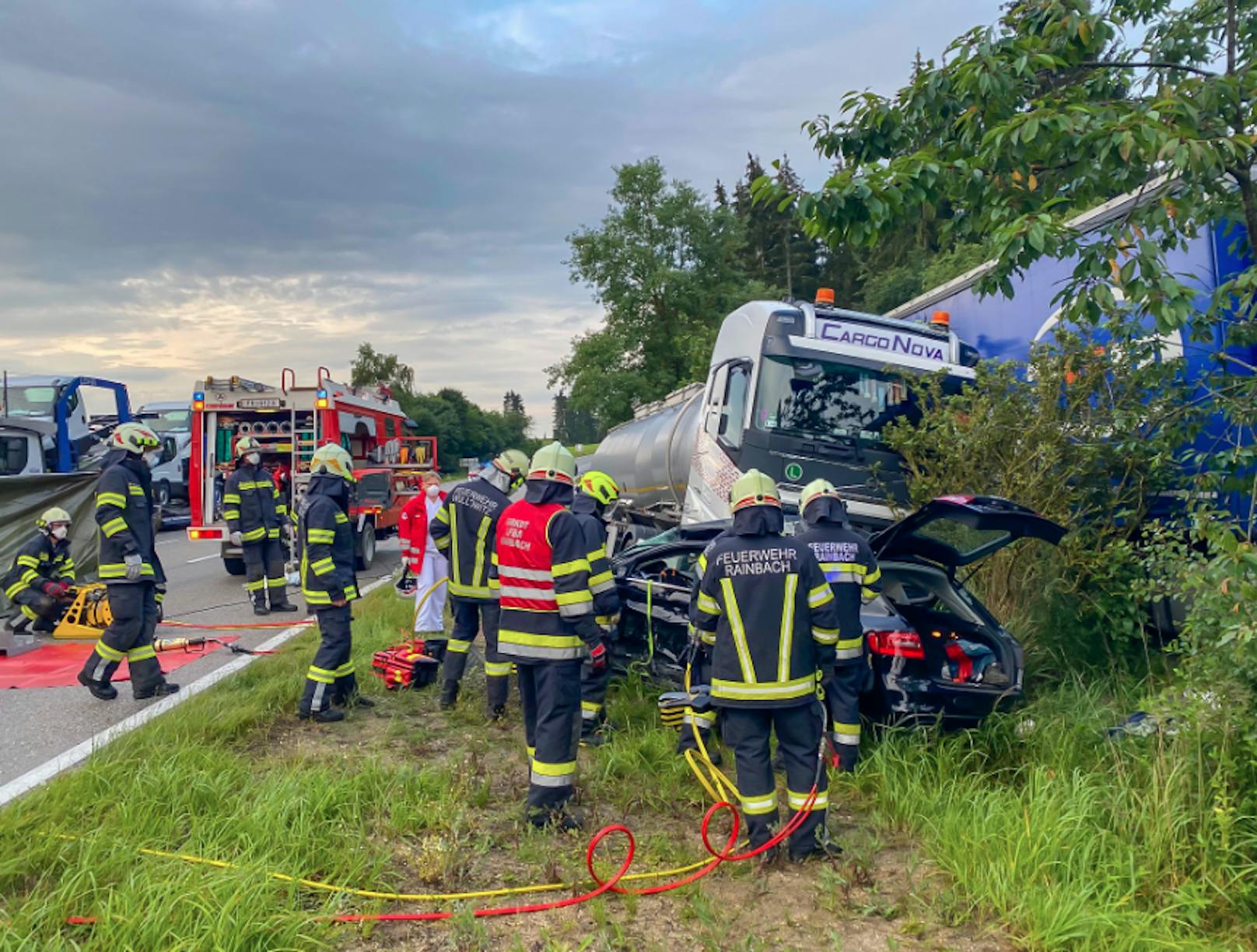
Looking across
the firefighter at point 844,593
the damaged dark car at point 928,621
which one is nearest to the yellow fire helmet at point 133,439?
the damaged dark car at point 928,621

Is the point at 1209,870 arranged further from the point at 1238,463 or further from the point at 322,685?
the point at 322,685

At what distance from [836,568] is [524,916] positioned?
7.79 ft

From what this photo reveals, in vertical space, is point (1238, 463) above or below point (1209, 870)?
above

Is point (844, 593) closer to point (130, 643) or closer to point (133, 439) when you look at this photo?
point (130, 643)

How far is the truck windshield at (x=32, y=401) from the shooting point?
15.4 meters

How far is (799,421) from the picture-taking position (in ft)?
25.2

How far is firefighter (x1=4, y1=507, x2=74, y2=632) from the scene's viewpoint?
317 inches

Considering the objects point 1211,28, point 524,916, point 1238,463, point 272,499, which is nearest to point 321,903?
point 524,916

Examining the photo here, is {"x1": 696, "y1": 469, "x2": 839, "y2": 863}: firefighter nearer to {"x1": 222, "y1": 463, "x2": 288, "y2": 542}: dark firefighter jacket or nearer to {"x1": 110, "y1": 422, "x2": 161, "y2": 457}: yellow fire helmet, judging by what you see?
{"x1": 110, "y1": 422, "x2": 161, "y2": 457}: yellow fire helmet

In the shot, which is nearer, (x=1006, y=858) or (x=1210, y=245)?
(x=1006, y=858)

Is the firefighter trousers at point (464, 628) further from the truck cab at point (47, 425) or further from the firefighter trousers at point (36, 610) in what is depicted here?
the truck cab at point (47, 425)

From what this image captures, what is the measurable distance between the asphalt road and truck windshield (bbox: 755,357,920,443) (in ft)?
16.8

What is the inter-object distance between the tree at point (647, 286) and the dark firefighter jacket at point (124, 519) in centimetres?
3059

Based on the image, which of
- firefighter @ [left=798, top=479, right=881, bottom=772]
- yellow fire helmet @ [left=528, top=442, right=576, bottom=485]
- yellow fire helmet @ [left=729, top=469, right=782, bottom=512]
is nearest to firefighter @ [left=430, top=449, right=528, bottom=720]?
yellow fire helmet @ [left=528, top=442, right=576, bottom=485]
